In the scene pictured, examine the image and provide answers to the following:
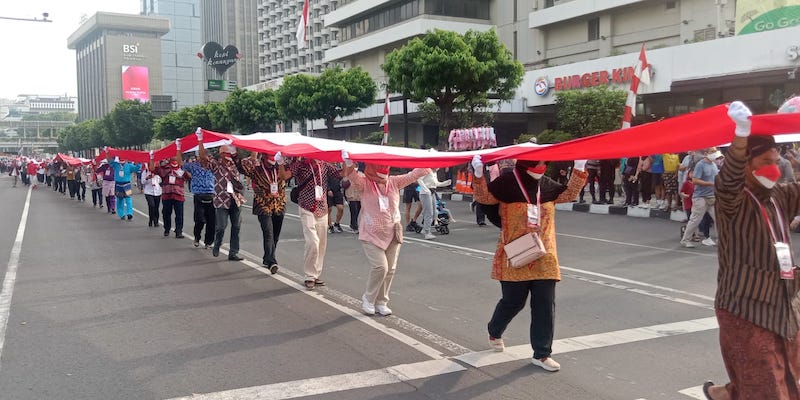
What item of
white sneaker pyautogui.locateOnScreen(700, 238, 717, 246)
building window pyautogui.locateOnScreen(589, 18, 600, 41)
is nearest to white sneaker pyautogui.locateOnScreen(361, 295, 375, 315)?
white sneaker pyautogui.locateOnScreen(700, 238, 717, 246)

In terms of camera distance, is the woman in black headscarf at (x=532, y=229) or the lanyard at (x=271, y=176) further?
the lanyard at (x=271, y=176)

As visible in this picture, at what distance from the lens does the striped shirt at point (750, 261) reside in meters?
3.37

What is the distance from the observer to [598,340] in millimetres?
5973

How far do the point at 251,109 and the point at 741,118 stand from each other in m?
47.7

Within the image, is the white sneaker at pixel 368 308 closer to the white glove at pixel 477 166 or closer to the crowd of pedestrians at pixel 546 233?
the crowd of pedestrians at pixel 546 233

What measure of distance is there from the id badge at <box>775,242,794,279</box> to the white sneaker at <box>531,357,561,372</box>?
2.07m

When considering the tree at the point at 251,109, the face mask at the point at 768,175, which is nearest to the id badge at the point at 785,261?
the face mask at the point at 768,175

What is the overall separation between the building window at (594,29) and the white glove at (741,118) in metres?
37.8

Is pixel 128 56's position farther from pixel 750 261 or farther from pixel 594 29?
pixel 750 261

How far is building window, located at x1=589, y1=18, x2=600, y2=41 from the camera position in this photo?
3881cm

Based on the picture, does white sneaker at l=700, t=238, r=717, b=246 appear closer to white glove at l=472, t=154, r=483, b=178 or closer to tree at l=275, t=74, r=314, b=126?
white glove at l=472, t=154, r=483, b=178

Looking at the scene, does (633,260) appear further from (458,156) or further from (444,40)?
(444,40)

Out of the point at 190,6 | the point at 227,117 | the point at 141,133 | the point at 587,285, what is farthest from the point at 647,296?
the point at 190,6

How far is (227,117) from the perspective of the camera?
5134 cm
